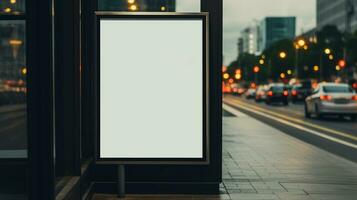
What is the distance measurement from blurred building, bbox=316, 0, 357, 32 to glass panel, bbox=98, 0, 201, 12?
127 metres

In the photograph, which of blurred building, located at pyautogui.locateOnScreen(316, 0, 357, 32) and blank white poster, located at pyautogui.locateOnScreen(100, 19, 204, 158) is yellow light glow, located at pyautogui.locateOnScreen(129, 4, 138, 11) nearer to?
blank white poster, located at pyautogui.locateOnScreen(100, 19, 204, 158)

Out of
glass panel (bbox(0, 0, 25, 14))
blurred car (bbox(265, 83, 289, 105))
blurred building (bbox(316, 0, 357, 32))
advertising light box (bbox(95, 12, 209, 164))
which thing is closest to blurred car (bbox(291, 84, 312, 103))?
blurred car (bbox(265, 83, 289, 105))

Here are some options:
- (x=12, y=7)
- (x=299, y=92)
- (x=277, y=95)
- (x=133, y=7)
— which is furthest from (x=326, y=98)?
(x=299, y=92)

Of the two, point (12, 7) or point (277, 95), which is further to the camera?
point (277, 95)

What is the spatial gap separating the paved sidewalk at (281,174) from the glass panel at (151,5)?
7.34 feet

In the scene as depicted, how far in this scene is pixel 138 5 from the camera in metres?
7.73

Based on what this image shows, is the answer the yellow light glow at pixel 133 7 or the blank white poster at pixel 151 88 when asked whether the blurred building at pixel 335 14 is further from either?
the blank white poster at pixel 151 88

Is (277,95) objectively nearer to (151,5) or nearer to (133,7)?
(133,7)

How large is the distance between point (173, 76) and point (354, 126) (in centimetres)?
1643

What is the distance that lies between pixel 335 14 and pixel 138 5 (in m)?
150

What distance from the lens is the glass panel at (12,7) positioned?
5.57 metres

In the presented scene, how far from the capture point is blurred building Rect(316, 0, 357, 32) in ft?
443

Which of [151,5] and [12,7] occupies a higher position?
[151,5]

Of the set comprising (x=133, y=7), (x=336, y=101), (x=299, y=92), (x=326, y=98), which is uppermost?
(x=133, y=7)
